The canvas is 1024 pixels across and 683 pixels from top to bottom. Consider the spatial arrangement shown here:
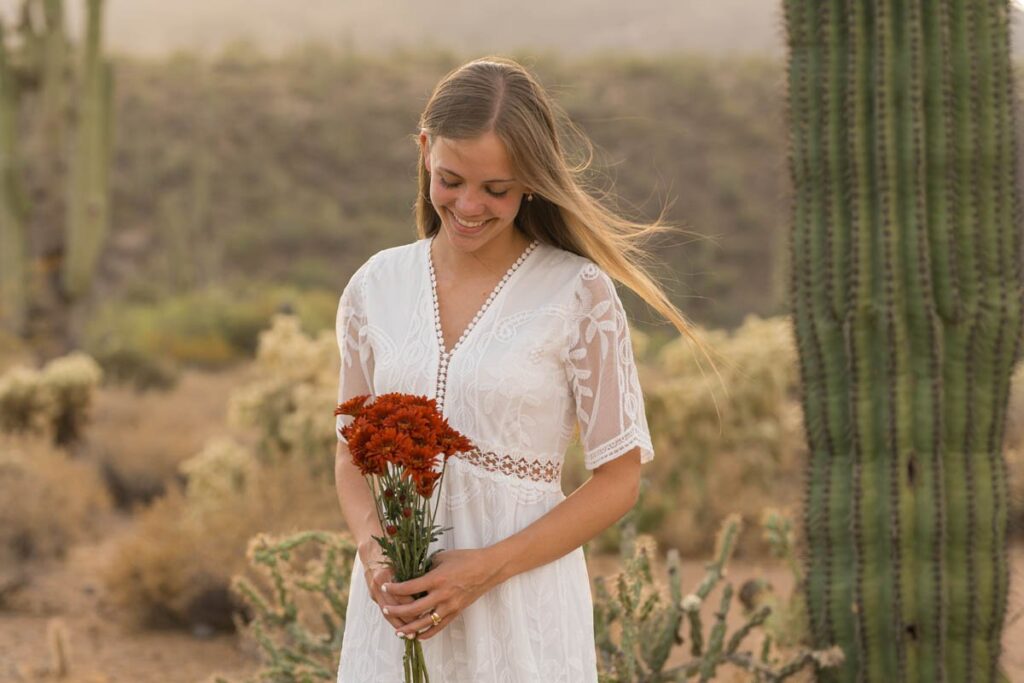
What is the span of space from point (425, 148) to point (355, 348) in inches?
16.2

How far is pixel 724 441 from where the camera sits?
28.0 ft

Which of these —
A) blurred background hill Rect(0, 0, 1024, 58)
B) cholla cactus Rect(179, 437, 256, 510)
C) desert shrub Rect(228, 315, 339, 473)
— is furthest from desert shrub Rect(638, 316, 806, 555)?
blurred background hill Rect(0, 0, 1024, 58)

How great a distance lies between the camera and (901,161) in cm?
390

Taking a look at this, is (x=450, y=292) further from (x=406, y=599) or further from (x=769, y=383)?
(x=769, y=383)

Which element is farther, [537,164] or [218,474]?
[218,474]

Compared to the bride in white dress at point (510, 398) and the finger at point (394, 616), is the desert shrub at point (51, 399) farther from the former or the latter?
the finger at point (394, 616)

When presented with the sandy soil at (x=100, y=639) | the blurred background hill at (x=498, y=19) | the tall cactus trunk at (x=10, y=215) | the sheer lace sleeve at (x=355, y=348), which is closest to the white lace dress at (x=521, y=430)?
the sheer lace sleeve at (x=355, y=348)

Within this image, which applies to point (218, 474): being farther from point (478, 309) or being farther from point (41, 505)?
point (478, 309)

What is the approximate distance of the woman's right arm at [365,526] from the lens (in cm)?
214

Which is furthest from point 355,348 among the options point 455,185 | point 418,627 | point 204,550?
point 204,550

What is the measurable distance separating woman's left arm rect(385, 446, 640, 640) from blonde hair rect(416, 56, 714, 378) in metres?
0.38

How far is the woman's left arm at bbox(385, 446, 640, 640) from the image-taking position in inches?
81.4

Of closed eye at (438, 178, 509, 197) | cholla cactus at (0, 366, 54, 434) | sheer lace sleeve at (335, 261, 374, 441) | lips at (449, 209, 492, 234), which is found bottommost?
sheer lace sleeve at (335, 261, 374, 441)

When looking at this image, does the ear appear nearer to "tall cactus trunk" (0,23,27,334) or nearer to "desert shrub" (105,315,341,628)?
"desert shrub" (105,315,341,628)
